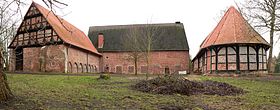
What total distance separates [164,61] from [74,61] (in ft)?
→ 48.9

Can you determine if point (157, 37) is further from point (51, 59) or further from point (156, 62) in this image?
point (51, 59)

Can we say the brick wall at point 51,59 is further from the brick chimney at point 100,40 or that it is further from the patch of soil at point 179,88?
the patch of soil at point 179,88

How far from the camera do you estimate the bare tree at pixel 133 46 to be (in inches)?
1334

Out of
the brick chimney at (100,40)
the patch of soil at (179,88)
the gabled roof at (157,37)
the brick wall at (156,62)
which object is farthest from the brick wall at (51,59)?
the patch of soil at (179,88)

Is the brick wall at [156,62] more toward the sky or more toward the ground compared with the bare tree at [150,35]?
more toward the ground

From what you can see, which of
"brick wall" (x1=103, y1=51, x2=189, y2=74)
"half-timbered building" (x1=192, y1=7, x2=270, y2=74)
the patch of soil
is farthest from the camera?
"brick wall" (x1=103, y1=51, x2=189, y2=74)

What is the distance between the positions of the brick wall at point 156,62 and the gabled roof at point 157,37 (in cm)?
91

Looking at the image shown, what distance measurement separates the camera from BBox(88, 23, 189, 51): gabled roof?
1640 inches

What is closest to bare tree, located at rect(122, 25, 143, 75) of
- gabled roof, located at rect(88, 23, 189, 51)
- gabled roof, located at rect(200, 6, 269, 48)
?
gabled roof, located at rect(88, 23, 189, 51)

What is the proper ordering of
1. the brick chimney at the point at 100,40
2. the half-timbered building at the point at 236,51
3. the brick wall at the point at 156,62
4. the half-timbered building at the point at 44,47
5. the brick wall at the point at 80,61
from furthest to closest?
the brick chimney at the point at 100,40 < the brick wall at the point at 156,62 < the brick wall at the point at 80,61 < the half-timbered building at the point at 44,47 < the half-timbered building at the point at 236,51

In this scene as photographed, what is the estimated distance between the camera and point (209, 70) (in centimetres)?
2694

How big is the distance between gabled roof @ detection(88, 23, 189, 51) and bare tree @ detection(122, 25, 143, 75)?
760 mm

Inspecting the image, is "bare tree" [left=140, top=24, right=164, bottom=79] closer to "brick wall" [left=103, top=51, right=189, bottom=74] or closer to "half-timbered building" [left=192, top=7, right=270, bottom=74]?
"brick wall" [left=103, top=51, right=189, bottom=74]

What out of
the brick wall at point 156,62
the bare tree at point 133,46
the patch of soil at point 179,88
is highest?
the bare tree at point 133,46
